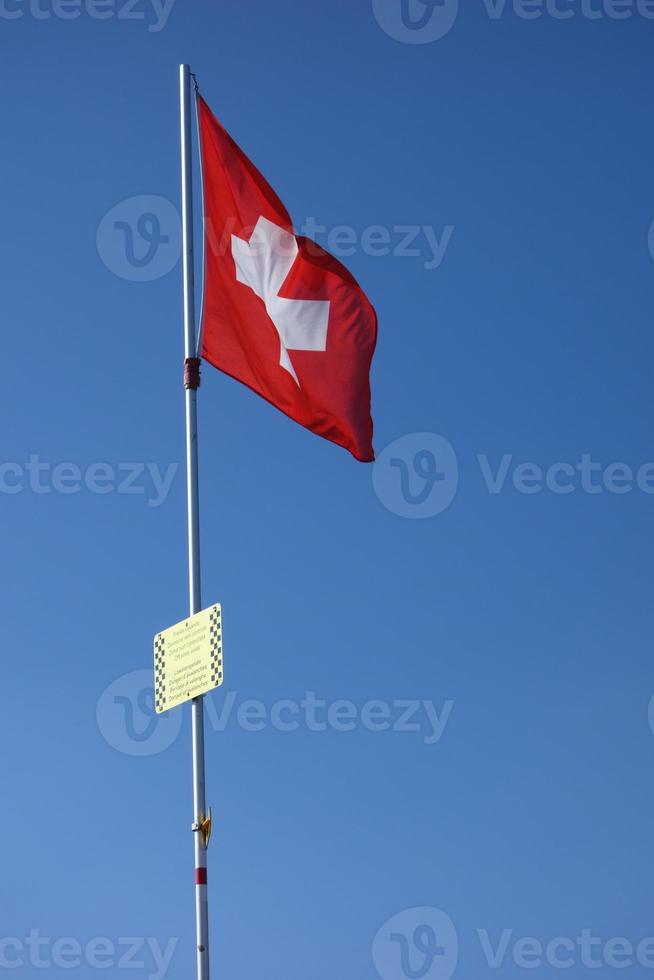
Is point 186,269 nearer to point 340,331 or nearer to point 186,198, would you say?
point 186,198

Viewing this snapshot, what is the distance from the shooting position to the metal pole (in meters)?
7.98

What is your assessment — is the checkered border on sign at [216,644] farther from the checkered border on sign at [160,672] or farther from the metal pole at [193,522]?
the checkered border on sign at [160,672]

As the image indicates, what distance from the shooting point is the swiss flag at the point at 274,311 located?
30.7ft

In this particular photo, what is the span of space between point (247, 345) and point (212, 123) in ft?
5.24

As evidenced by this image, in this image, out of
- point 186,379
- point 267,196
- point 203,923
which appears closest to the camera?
point 203,923

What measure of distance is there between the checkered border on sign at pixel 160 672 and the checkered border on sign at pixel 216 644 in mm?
608

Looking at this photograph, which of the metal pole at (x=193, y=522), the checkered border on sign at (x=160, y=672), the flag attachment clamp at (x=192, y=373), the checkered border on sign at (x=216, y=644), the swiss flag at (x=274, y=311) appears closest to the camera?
the checkered border on sign at (x=216, y=644)

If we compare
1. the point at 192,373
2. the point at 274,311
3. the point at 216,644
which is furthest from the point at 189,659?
the point at 274,311

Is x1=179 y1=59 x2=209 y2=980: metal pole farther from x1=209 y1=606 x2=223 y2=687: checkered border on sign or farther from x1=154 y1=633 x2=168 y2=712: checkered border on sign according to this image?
x1=209 y1=606 x2=223 y2=687: checkered border on sign

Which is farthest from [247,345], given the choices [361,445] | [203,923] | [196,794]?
[203,923]

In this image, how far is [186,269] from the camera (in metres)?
9.09

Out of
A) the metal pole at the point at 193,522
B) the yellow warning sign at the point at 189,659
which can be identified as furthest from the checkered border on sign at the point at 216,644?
the metal pole at the point at 193,522

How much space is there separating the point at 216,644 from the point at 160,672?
71 cm

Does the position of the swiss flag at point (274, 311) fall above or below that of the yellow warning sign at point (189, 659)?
above
